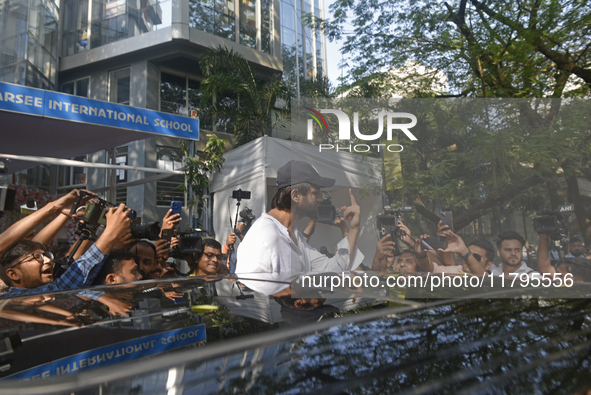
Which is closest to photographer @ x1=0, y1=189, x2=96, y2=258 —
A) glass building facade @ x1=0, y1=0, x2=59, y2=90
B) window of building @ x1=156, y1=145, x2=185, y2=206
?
glass building facade @ x1=0, y1=0, x2=59, y2=90

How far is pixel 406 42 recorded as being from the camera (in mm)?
7156

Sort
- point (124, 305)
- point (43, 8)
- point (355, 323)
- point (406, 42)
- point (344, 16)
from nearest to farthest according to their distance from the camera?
point (355, 323) < point (124, 305) < point (406, 42) < point (344, 16) < point (43, 8)

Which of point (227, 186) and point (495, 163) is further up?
point (227, 186)

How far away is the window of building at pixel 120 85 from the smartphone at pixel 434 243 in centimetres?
1320

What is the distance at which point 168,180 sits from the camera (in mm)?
12992

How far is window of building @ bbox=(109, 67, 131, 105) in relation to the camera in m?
13.7

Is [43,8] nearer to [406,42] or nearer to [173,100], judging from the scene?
[173,100]

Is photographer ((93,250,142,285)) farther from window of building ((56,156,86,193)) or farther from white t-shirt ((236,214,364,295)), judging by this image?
window of building ((56,156,86,193))

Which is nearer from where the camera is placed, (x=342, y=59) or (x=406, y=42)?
(x=406, y=42)

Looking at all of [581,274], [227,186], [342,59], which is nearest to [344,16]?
[342,59]

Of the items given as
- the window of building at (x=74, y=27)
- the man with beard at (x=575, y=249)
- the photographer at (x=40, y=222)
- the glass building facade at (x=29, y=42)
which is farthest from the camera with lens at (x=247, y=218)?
the window of building at (x=74, y=27)

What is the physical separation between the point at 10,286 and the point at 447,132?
3053 millimetres

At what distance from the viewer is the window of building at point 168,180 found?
42.4 ft

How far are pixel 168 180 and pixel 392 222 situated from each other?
37.2 ft
